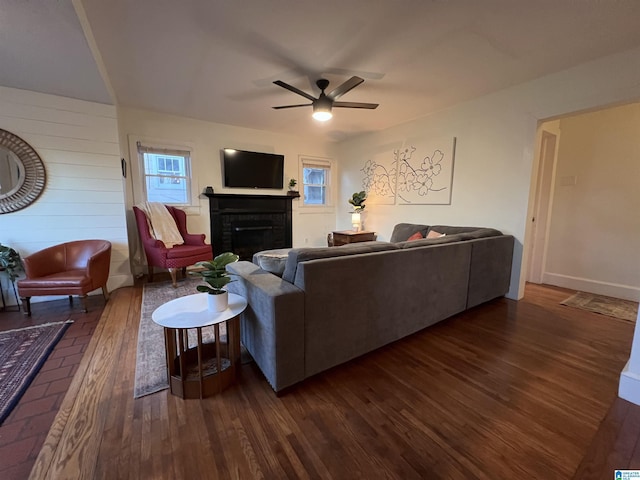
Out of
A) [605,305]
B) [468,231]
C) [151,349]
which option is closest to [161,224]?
[151,349]

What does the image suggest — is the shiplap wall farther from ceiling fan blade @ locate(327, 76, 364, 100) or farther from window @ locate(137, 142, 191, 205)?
ceiling fan blade @ locate(327, 76, 364, 100)

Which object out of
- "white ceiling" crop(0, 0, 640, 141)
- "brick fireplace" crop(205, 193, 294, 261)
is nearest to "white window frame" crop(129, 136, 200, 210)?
"brick fireplace" crop(205, 193, 294, 261)

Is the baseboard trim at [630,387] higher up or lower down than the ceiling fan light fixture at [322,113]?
lower down

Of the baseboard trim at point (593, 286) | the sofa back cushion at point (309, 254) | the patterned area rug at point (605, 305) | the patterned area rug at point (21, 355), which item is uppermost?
the sofa back cushion at point (309, 254)

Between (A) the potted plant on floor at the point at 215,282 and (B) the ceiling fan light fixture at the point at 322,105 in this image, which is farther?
(B) the ceiling fan light fixture at the point at 322,105

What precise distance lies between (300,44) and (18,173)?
10.9 ft

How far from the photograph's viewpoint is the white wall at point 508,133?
246cm

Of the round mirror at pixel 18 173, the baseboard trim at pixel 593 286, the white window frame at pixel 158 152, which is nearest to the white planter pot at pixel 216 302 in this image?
the round mirror at pixel 18 173

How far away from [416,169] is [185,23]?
3.41 metres

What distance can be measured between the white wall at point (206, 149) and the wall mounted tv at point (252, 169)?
12 cm

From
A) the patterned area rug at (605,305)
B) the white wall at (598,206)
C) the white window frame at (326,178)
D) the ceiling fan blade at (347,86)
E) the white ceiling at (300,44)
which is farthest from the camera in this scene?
the white window frame at (326,178)

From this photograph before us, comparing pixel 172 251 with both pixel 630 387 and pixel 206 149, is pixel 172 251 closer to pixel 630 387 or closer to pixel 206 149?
pixel 206 149

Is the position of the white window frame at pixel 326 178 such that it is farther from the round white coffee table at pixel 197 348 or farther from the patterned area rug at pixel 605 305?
the patterned area rug at pixel 605 305

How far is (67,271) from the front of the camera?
295 centimetres
